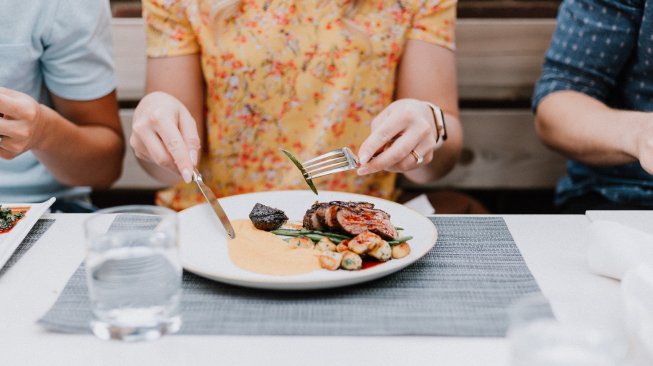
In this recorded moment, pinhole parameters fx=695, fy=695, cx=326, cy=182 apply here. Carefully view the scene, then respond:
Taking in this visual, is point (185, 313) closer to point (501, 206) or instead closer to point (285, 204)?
point (285, 204)

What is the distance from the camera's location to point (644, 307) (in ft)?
2.60

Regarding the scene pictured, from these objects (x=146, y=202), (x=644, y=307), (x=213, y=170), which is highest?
(x=644, y=307)

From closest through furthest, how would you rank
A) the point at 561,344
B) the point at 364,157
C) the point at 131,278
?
1. the point at 561,344
2. the point at 131,278
3. the point at 364,157

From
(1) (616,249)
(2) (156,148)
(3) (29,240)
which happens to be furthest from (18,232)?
(1) (616,249)

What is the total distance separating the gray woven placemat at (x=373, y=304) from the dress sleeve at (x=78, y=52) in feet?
2.37

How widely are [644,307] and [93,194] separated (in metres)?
1.82

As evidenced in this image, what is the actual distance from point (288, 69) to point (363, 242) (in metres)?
0.72

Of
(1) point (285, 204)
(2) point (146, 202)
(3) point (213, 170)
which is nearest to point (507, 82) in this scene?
(3) point (213, 170)

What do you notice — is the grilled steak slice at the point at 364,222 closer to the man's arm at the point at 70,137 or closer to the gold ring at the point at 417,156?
the gold ring at the point at 417,156

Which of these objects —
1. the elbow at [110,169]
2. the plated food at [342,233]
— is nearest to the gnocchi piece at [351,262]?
the plated food at [342,233]

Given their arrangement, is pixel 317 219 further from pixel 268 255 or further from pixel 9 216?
pixel 9 216

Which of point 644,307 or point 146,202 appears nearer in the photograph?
point 644,307

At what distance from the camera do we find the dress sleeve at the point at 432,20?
5.20 ft

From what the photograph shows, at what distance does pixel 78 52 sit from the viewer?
155 centimetres
